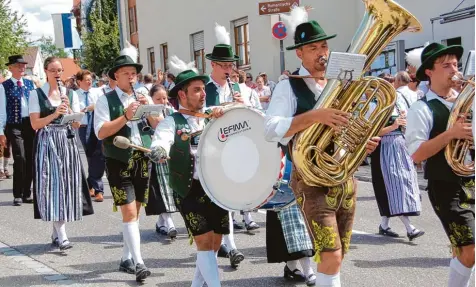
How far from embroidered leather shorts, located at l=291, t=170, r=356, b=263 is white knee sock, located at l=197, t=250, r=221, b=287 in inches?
40.2

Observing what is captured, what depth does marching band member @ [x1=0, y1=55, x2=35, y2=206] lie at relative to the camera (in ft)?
35.9

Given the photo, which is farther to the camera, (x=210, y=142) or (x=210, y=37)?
(x=210, y=37)

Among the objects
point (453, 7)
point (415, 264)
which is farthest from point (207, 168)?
point (453, 7)

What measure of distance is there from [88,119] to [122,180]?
5185 millimetres

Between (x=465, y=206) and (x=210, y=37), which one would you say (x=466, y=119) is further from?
(x=210, y=37)

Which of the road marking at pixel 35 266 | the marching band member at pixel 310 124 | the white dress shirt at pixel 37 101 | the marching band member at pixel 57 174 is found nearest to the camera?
the marching band member at pixel 310 124

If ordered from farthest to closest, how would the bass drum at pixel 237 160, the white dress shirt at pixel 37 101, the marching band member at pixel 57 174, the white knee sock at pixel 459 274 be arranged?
the marching band member at pixel 57 174, the white dress shirt at pixel 37 101, the bass drum at pixel 237 160, the white knee sock at pixel 459 274

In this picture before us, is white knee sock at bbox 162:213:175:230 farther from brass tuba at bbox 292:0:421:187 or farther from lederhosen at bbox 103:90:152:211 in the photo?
brass tuba at bbox 292:0:421:187

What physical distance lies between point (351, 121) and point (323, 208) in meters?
0.52

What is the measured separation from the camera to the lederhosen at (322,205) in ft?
13.8

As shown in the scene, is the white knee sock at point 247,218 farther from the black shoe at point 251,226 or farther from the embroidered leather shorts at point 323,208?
the embroidered leather shorts at point 323,208

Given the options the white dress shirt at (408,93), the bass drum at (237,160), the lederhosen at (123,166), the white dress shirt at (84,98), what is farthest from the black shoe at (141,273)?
the white dress shirt at (84,98)

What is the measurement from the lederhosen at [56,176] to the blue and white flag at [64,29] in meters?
23.0

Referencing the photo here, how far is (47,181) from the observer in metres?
7.57
